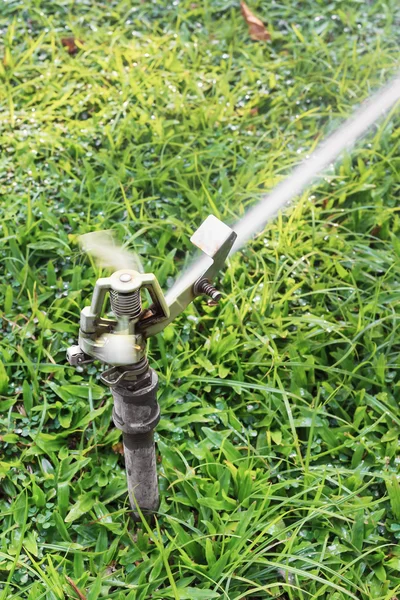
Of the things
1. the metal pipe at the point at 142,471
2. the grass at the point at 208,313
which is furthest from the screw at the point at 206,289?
the grass at the point at 208,313

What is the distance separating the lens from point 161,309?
1589 mm

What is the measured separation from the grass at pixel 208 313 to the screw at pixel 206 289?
675mm

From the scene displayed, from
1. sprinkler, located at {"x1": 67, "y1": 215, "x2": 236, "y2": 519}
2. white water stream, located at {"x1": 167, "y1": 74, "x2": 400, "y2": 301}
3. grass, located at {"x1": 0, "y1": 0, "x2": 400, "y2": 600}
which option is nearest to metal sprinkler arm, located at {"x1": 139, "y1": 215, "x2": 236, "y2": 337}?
sprinkler, located at {"x1": 67, "y1": 215, "x2": 236, "y2": 519}

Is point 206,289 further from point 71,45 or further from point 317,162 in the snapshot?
point 71,45

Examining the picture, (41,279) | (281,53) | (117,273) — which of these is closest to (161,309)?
(117,273)

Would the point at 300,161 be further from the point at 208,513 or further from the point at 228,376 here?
the point at 208,513

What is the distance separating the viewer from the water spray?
1523 millimetres

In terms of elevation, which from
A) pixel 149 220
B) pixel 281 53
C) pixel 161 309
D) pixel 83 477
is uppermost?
pixel 161 309

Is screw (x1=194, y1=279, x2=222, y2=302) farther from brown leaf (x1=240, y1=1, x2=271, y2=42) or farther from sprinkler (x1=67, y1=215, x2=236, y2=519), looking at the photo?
brown leaf (x1=240, y1=1, x2=271, y2=42)

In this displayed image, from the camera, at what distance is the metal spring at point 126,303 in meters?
1.51

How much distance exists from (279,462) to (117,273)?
0.91m

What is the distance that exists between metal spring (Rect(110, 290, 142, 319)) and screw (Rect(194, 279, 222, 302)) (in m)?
0.17

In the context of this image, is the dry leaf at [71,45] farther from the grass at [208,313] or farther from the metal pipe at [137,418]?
the metal pipe at [137,418]

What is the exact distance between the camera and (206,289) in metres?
1.64
